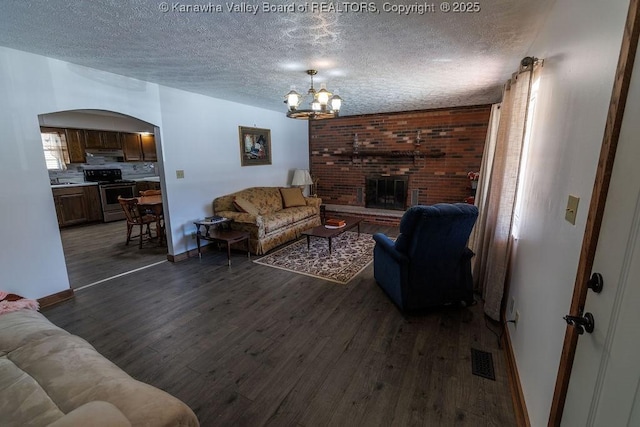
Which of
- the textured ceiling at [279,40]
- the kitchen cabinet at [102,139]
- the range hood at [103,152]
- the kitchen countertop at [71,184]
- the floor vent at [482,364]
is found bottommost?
the floor vent at [482,364]

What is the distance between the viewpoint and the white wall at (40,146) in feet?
8.39

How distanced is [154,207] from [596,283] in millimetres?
5184

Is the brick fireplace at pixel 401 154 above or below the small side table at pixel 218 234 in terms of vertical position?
above

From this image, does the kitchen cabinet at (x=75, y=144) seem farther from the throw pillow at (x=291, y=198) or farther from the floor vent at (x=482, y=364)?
the floor vent at (x=482, y=364)


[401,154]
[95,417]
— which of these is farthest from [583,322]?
[401,154]

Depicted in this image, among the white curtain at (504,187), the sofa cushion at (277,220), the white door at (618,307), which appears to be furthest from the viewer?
the sofa cushion at (277,220)

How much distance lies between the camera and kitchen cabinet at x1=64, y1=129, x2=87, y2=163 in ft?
19.5

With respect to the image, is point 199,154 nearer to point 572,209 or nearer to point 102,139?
point 102,139

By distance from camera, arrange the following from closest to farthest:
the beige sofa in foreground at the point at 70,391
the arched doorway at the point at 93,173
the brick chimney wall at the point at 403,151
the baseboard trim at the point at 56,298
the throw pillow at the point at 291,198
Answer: the beige sofa in foreground at the point at 70,391, the baseboard trim at the point at 56,298, the arched doorway at the point at 93,173, the brick chimney wall at the point at 403,151, the throw pillow at the point at 291,198

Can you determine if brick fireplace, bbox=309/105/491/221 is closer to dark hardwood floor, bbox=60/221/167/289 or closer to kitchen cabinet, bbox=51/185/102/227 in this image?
dark hardwood floor, bbox=60/221/167/289

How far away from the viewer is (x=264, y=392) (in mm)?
1782

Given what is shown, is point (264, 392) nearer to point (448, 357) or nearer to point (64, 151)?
point (448, 357)

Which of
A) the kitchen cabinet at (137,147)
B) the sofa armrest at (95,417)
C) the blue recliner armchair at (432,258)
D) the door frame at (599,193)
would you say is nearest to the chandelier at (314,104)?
the blue recliner armchair at (432,258)

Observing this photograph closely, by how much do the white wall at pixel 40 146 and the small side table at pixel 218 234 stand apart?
0.87ft
